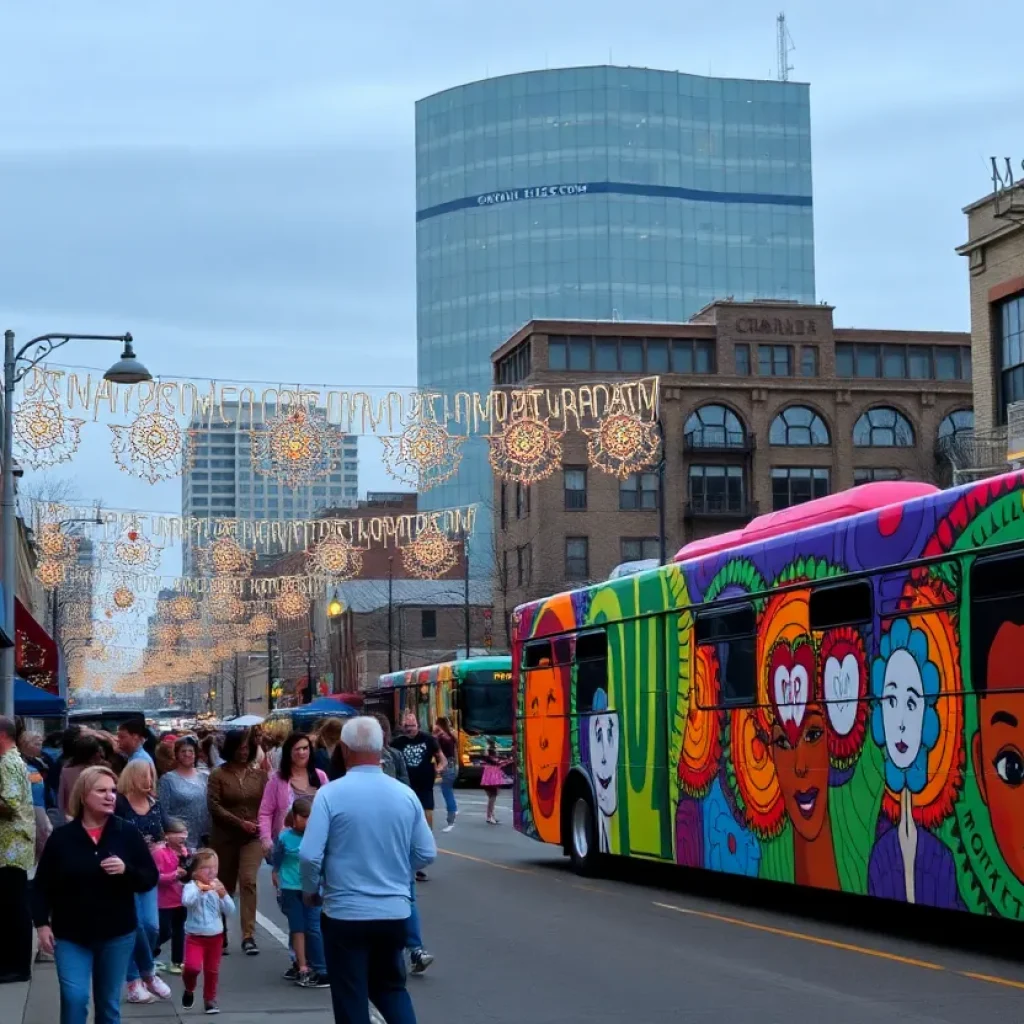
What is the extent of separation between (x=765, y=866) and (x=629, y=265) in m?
138

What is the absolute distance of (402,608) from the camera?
102875mm

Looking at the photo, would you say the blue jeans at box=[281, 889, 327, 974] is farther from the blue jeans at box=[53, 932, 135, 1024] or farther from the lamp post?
the lamp post

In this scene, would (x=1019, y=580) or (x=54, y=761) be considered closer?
(x=1019, y=580)

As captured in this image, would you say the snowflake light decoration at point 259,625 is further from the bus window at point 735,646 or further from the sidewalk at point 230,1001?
the sidewalk at point 230,1001

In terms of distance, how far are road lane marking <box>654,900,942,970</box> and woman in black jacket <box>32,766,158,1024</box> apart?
622cm

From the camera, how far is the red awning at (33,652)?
137 ft

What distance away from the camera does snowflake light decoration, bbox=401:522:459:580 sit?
48438mm

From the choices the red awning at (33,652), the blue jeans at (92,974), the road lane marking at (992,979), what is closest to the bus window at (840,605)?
the road lane marking at (992,979)

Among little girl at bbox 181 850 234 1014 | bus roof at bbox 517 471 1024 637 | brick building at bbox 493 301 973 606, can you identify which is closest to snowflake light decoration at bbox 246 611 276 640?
brick building at bbox 493 301 973 606

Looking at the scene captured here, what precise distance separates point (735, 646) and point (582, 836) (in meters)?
5.32

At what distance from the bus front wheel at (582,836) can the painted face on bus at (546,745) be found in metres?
0.25

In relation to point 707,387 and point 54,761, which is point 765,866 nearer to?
point 54,761

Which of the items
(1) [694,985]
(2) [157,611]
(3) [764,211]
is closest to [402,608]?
(2) [157,611]

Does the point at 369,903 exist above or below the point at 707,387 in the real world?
below
